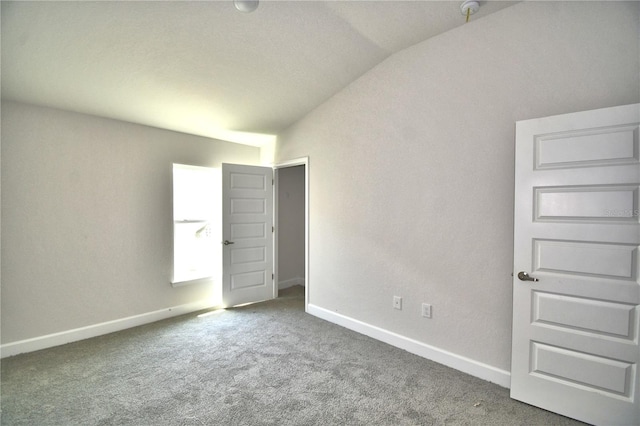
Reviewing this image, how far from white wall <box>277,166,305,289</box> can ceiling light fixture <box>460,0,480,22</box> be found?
11.3ft

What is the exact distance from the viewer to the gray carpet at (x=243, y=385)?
2.05 m

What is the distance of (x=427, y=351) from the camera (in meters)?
2.84

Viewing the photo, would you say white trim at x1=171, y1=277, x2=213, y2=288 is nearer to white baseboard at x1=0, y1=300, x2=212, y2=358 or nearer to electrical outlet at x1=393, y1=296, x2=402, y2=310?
Result: white baseboard at x1=0, y1=300, x2=212, y2=358

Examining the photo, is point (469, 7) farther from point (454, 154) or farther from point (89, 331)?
point (89, 331)

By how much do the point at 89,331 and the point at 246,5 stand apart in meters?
3.55

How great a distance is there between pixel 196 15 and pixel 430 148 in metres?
2.20

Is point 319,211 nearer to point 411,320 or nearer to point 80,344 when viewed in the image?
point 411,320

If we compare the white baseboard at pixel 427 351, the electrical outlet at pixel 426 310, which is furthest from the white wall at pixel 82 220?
the electrical outlet at pixel 426 310

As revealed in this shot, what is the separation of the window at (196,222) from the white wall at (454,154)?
1820 millimetres

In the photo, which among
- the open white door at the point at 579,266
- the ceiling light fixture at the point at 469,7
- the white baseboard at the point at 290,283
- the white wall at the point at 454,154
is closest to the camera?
the open white door at the point at 579,266

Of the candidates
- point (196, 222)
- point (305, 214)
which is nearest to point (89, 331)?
point (196, 222)

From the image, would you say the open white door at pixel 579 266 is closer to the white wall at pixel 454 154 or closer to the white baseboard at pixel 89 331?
the white wall at pixel 454 154

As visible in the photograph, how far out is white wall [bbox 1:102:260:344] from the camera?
287cm

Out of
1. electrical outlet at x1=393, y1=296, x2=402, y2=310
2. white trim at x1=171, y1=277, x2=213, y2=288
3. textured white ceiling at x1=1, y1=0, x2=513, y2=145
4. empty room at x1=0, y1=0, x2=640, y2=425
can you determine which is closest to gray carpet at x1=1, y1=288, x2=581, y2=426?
empty room at x1=0, y1=0, x2=640, y2=425
